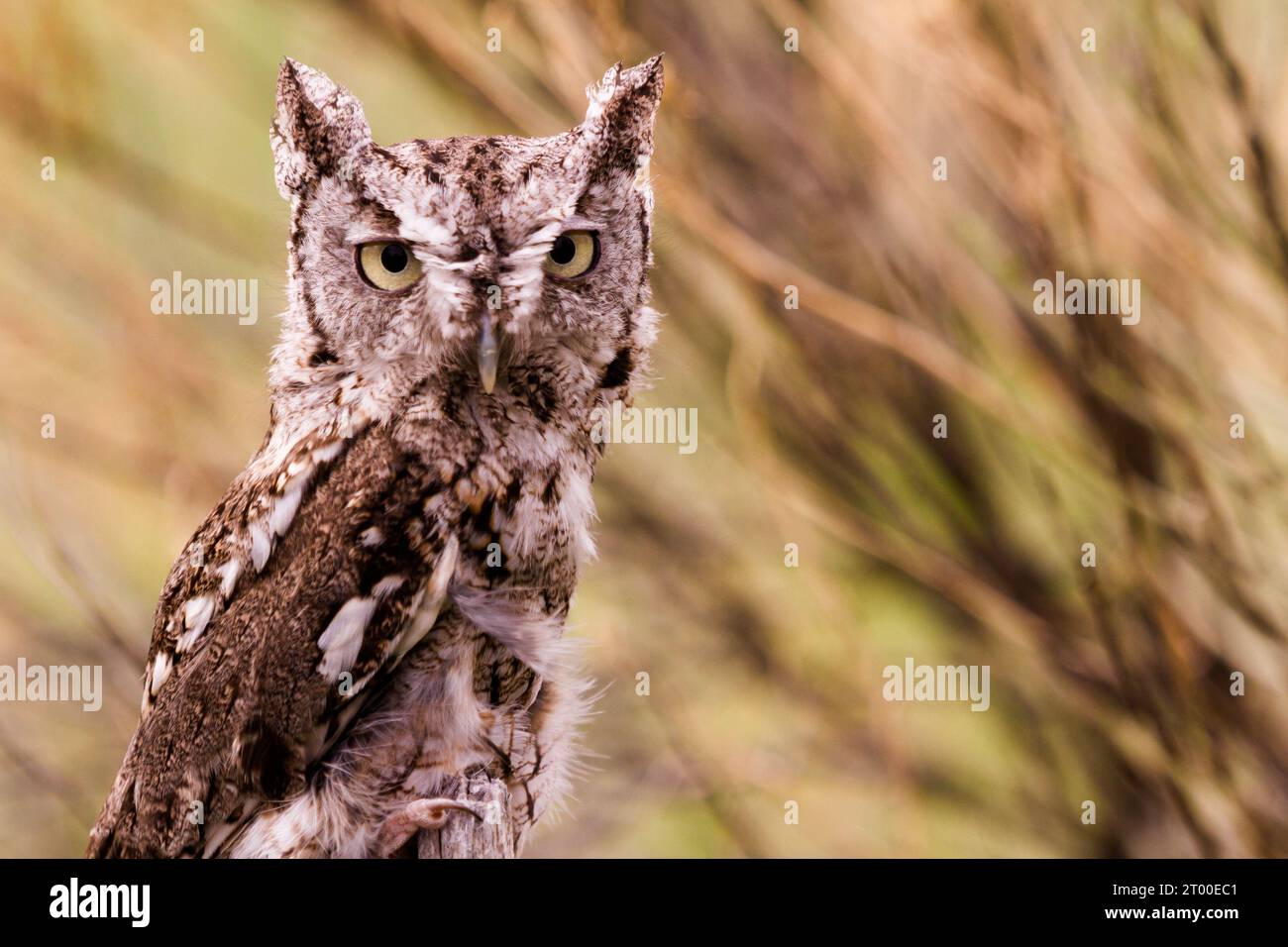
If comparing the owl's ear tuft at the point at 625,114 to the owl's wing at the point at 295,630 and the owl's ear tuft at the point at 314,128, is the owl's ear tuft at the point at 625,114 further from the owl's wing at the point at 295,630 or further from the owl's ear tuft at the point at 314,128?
the owl's wing at the point at 295,630

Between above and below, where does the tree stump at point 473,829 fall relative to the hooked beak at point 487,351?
below

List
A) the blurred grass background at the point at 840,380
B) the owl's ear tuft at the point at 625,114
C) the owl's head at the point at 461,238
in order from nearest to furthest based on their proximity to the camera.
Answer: the owl's head at the point at 461,238
the owl's ear tuft at the point at 625,114
the blurred grass background at the point at 840,380

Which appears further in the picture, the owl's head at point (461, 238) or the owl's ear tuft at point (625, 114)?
the owl's ear tuft at point (625, 114)

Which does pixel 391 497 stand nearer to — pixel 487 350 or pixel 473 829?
pixel 487 350

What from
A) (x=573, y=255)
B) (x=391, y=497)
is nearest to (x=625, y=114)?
(x=573, y=255)

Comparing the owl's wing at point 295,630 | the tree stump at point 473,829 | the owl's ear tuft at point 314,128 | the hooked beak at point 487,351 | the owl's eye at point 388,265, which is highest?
the owl's ear tuft at point 314,128

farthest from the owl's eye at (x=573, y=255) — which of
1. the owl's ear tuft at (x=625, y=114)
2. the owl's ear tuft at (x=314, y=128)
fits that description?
the owl's ear tuft at (x=314, y=128)
